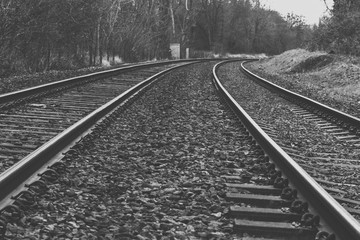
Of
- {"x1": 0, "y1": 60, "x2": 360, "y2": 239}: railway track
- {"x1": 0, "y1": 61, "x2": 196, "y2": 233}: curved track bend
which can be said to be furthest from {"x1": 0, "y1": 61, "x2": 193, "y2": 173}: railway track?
{"x1": 0, "y1": 60, "x2": 360, "y2": 239}: railway track

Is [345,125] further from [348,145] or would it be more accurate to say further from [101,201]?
[101,201]

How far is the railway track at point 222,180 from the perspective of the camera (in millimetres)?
3178

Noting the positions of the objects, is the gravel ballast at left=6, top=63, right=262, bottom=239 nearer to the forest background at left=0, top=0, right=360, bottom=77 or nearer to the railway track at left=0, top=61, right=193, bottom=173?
the railway track at left=0, top=61, right=193, bottom=173

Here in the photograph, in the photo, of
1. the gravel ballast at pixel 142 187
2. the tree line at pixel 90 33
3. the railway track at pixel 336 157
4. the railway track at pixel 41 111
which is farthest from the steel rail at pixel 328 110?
the tree line at pixel 90 33

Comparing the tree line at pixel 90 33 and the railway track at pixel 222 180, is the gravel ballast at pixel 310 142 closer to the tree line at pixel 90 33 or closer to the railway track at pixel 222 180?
the railway track at pixel 222 180

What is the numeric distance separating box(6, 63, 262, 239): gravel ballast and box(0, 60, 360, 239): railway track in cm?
1

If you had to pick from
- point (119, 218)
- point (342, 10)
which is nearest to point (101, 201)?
point (119, 218)

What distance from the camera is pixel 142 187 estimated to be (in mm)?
4047

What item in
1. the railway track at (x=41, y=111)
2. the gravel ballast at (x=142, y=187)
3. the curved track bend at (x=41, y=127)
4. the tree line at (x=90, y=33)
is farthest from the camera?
the tree line at (x=90, y=33)

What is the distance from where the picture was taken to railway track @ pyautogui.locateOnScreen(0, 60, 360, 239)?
318 cm

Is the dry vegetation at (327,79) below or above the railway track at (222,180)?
above

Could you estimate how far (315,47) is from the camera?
28203 millimetres

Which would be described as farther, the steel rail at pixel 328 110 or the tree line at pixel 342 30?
the tree line at pixel 342 30

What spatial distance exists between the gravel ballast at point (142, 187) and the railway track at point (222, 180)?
14mm
